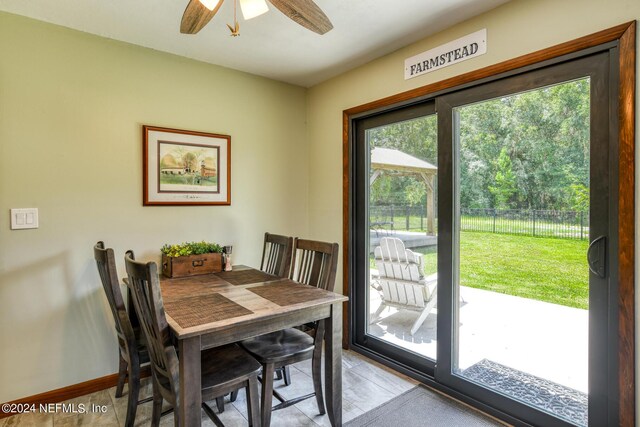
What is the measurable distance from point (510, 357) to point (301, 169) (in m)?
2.32

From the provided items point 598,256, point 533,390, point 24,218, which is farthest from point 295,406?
point 24,218

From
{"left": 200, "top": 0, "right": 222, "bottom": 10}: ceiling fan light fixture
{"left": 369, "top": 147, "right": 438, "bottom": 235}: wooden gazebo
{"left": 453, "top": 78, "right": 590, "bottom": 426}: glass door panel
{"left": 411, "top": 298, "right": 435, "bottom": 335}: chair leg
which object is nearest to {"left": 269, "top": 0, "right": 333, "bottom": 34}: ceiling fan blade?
{"left": 200, "top": 0, "right": 222, "bottom": 10}: ceiling fan light fixture

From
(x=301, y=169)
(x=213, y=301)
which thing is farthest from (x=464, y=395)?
(x=301, y=169)

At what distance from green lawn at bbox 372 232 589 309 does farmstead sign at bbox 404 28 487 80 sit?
3.73ft

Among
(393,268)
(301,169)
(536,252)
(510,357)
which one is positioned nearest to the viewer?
(536,252)

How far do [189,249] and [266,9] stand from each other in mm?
1704

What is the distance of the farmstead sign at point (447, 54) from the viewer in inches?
86.6

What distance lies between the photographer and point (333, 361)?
6.50 feet

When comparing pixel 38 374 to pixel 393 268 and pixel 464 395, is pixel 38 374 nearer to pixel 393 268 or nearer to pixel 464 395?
pixel 393 268

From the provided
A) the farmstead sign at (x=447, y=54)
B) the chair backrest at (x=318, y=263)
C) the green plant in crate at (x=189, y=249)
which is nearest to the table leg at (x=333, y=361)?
the chair backrest at (x=318, y=263)

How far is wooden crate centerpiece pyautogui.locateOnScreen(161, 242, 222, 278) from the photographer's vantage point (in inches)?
97.9

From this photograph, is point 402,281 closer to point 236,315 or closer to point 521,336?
point 521,336

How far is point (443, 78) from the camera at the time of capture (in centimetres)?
239

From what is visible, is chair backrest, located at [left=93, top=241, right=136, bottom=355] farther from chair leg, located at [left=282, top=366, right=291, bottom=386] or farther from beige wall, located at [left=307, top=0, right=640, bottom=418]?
beige wall, located at [left=307, top=0, right=640, bottom=418]
